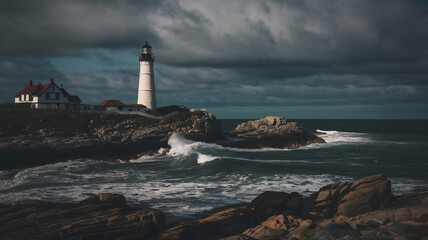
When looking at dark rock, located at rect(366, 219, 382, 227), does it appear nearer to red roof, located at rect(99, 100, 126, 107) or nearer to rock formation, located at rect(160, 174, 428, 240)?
rock formation, located at rect(160, 174, 428, 240)

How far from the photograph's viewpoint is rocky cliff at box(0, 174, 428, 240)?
1234cm

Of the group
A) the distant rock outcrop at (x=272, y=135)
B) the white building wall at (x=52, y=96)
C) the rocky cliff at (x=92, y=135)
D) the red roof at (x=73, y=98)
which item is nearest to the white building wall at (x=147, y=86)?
the rocky cliff at (x=92, y=135)

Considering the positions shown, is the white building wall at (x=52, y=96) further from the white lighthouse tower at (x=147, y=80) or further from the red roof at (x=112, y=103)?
the white lighthouse tower at (x=147, y=80)

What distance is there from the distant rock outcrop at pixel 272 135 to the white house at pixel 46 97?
29469 millimetres

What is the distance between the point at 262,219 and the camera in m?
15.1

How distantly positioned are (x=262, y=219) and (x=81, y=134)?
32673mm

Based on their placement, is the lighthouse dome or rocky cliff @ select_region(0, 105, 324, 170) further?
the lighthouse dome

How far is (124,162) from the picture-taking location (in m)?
36.9

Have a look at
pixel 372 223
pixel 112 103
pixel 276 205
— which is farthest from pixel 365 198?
pixel 112 103

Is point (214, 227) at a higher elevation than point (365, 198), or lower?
lower

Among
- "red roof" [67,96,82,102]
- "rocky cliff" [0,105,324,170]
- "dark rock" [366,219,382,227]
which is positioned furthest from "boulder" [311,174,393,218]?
"red roof" [67,96,82,102]

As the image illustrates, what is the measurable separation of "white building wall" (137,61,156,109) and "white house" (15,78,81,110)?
37.5ft

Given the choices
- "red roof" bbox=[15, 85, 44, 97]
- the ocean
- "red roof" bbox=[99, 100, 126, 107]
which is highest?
"red roof" bbox=[15, 85, 44, 97]

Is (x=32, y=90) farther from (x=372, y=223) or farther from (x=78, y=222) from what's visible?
(x=372, y=223)
